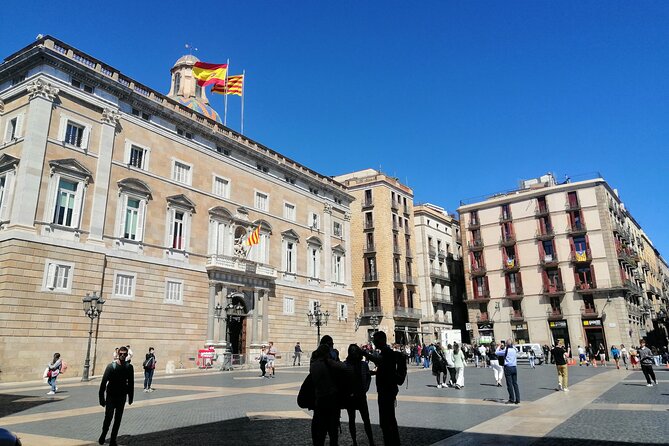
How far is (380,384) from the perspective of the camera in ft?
24.8

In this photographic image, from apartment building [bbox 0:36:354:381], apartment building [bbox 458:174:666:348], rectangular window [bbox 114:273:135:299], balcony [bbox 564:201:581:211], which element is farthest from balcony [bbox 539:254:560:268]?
rectangular window [bbox 114:273:135:299]

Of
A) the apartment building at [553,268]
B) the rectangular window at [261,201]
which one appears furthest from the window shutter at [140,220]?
the apartment building at [553,268]

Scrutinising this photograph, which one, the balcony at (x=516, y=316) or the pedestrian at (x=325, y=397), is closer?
the pedestrian at (x=325, y=397)

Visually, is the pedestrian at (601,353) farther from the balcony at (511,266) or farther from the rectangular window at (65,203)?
the rectangular window at (65,203)

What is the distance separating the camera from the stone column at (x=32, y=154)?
2305cm

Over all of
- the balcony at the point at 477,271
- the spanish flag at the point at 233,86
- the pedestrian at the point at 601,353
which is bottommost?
the pedestrian at the point at 601,353

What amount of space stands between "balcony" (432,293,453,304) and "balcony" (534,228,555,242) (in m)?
13.9

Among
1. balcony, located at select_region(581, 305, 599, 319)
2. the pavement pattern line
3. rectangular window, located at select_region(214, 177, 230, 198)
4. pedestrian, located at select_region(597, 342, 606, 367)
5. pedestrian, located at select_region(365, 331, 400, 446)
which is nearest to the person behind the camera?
pedestrian, located at select_region(365, 331, 400, 446)

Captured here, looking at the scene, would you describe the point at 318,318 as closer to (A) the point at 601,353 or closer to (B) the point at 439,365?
(B) the point at 439,365

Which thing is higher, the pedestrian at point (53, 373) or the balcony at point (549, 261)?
the balcony at point (549, 261)

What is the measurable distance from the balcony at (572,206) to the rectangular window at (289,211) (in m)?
32.5

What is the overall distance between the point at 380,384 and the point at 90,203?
934 inches

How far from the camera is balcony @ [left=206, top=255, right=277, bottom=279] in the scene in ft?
107

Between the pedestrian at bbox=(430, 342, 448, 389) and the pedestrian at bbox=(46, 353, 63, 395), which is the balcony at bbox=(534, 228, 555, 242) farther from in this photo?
the pedestrian at bbox=(46, 353, 63, 395)
